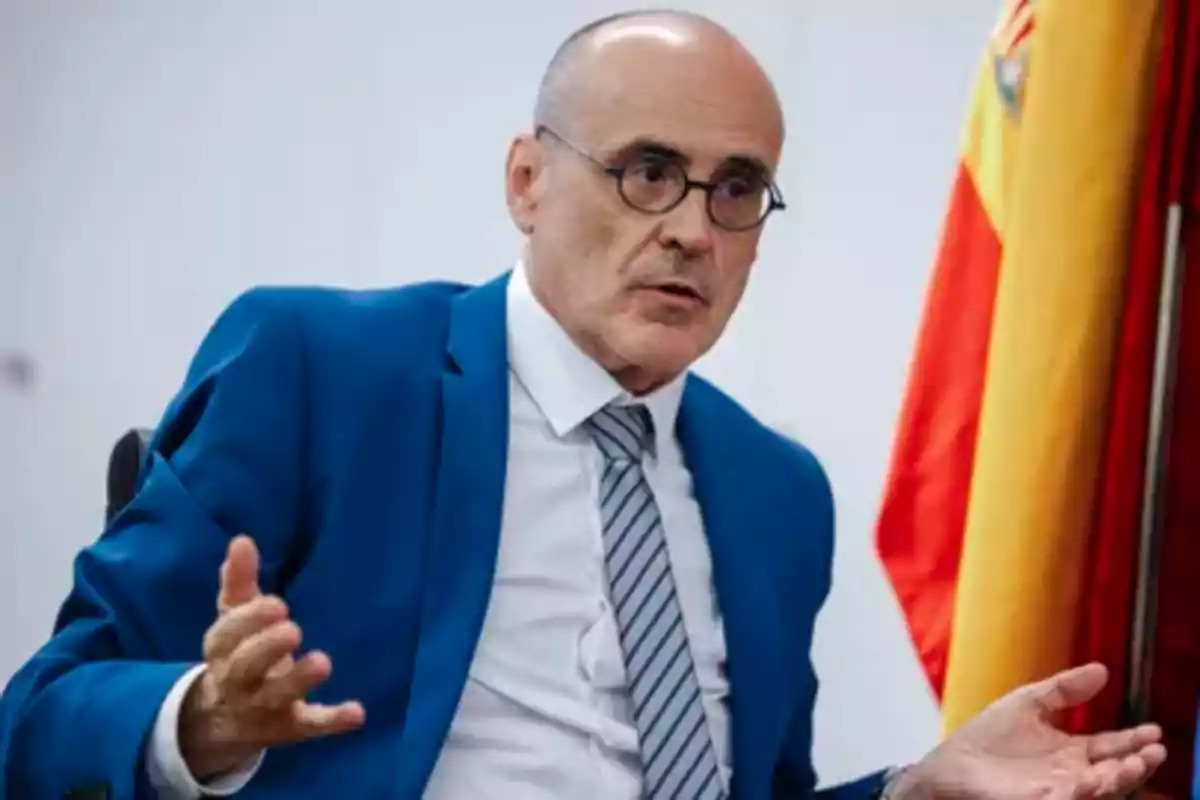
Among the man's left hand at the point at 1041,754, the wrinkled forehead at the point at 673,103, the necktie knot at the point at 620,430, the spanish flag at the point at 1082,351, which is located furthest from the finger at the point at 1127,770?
the wrinkled forehead at the point at 673,103

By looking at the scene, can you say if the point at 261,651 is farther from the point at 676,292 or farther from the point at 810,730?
the point at 810,730

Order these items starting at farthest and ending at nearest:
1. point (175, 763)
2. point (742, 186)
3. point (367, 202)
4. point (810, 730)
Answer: point (367, 202) < point (810, 730) < point (742, 186) < point (175, 763)

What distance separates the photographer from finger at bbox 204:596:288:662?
0.93 meters

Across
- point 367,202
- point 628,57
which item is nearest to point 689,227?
point 628,57

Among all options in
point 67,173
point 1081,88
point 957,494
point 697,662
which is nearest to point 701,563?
point 697,662

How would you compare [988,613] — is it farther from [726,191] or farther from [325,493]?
[325,493]

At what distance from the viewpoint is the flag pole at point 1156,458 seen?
126 centimetres

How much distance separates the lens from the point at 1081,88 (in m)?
1.26

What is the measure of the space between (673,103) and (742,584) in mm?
411

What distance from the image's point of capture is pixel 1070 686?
1217mm

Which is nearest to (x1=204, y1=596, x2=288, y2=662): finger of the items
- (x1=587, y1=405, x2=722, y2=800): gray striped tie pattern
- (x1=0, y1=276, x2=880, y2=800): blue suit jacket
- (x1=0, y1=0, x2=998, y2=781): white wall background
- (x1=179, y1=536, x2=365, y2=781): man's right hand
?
(x1=179, y1=536, x2=365, y2=781): man's right hand

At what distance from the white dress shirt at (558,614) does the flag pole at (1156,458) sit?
13.2 inches

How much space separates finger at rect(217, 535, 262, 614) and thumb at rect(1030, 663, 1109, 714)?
0.60m

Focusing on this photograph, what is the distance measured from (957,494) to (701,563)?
0.81 ft
